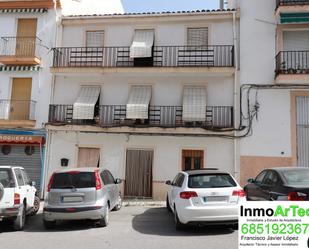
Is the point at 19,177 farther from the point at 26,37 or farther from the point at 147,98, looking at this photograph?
the point at 26,37

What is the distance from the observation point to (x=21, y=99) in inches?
725

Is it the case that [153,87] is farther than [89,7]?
No

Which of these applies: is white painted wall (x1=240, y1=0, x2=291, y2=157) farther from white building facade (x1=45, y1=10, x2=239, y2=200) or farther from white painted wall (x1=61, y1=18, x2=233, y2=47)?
white painted wall (x1=61, y1=18, x2=233, y2=47)

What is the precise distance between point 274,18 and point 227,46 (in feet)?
8.07

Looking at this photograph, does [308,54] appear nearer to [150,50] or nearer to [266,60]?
[266,60]

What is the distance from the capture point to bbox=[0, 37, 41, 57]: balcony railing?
18.4 meters

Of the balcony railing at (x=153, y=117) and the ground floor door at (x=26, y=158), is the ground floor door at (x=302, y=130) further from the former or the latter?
the ground floor door at (x=26, y=158)

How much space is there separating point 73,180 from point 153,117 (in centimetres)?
756

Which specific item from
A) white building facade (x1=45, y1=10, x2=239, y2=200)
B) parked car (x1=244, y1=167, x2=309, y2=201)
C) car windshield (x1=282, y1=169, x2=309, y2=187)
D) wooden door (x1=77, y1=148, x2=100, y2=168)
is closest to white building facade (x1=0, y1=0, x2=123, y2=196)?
white building facade (x1=45, y1=10, x2=239, y2=200)

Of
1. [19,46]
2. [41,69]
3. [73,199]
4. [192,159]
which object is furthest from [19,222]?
[19,46]

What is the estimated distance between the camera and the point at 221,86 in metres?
17.0

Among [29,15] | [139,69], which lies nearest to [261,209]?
[139,69]

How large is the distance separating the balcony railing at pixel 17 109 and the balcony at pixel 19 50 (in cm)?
191

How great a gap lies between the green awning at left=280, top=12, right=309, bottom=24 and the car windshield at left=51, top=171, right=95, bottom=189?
11136 millimetres
